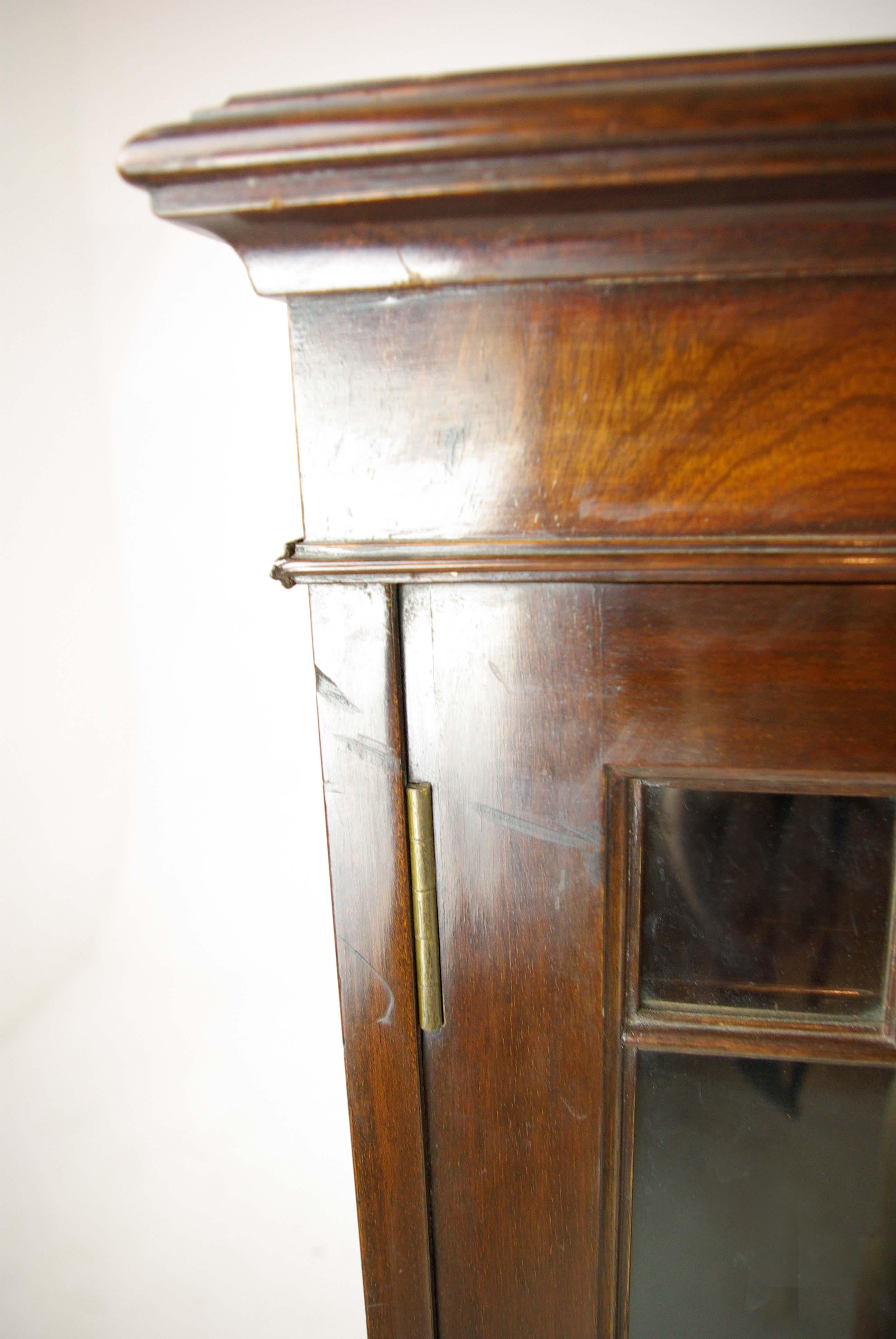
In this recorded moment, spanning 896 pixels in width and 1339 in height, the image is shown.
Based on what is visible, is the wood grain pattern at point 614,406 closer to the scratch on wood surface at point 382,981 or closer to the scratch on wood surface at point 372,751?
the scratch on wood surface at point 372,751

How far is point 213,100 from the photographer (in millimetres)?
664

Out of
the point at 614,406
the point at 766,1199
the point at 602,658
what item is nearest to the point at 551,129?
the point at 614,406

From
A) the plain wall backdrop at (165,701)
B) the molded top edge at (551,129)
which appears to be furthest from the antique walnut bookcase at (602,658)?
the plain wall backdrop at (165,701)

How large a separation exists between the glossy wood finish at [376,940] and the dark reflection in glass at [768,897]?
0.15 m

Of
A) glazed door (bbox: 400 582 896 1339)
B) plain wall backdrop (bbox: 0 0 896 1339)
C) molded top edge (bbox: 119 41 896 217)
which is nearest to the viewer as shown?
molded top edge (bbox: 119 41 896 217)

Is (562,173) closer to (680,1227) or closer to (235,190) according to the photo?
(235,190)

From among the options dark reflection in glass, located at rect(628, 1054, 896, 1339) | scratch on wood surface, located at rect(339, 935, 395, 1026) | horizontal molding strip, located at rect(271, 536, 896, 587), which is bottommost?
dark reflection in glass, located at rect(628, 1054, 896, 1339)

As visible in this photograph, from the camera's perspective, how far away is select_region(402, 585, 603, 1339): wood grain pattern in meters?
0.42

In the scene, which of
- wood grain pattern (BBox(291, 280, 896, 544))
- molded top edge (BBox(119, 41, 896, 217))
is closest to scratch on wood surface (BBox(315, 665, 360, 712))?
wood grain pattern (BBox(291, 280, 896, 544))

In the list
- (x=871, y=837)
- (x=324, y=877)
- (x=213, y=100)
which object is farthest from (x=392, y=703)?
(x=213, y=100)

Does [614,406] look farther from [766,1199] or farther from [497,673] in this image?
[766,1199]

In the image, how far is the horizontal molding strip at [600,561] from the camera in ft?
1.22

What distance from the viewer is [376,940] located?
47cm

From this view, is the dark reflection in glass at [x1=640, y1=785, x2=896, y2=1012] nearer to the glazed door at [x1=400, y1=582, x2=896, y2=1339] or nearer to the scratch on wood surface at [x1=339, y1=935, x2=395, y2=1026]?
the glazed door at [x1=400, y1=582, x2=896, y2=1339]
